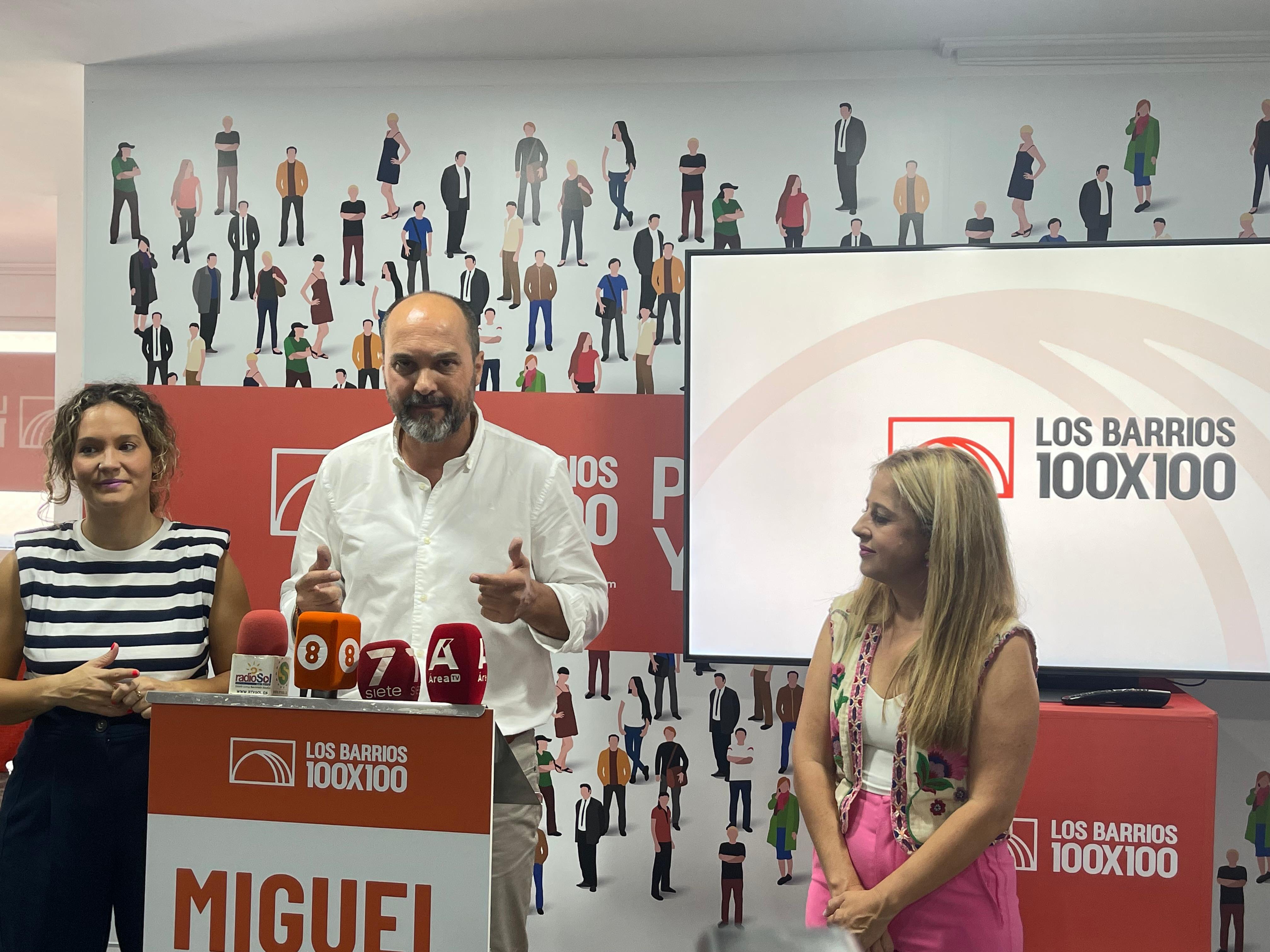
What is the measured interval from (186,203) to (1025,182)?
2839mm

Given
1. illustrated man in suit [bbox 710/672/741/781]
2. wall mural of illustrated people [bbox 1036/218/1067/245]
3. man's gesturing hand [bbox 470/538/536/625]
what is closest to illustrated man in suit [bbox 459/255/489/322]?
illustrated man in suit [bbox 710/672/741/781]

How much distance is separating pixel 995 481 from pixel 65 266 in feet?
11.1

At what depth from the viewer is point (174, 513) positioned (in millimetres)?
3268

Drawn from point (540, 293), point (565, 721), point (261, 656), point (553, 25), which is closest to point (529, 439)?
point (540, 293)

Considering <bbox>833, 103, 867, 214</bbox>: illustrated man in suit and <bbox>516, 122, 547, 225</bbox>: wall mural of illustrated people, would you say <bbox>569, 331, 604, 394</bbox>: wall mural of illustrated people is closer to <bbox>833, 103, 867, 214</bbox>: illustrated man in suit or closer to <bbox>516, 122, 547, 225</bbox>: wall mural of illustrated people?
<bbox>516, 122, 547, 225</bbox>: wall mural of illustrated people

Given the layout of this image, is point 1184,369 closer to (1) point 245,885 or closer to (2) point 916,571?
(2) point 916,571

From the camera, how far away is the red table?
2482 millimetres

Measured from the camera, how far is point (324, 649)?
1340mm

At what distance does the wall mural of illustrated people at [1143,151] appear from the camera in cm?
303

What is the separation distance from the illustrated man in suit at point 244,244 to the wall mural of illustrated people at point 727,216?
1.58m

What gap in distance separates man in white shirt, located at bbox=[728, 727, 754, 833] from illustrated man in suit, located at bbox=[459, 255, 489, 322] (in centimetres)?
167

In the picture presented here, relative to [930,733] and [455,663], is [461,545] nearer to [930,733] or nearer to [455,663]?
[455,663]

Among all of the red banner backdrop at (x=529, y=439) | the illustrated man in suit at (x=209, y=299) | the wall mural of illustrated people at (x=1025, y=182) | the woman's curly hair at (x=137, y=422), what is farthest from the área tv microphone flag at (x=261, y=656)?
the wall mural of illustrated people at (x=1025, y=182)

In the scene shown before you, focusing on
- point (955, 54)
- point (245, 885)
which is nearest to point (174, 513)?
point (245, 885)
